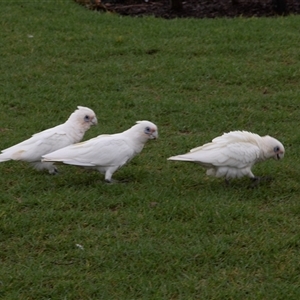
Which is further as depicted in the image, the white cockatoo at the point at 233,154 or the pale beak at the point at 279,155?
the pale beak at the point at 279,155

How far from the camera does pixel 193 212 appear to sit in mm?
5211

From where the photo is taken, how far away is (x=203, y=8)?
10.9 m

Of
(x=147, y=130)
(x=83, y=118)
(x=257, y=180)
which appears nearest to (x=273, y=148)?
(x=257, y=180)

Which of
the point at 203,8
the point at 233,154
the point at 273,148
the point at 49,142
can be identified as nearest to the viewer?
the point at 233,154

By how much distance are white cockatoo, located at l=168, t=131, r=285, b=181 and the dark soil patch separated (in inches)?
202

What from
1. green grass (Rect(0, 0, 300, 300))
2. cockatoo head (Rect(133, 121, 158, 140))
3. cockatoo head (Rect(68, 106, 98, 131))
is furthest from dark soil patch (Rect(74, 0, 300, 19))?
cockatoo head (Rect(133, 121, 158, 140))

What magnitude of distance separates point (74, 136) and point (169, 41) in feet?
12.1

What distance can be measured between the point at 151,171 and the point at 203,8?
539 centimetres

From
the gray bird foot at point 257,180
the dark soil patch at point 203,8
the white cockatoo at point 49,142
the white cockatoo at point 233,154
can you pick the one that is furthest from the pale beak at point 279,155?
the dark soil patch at point 203,8

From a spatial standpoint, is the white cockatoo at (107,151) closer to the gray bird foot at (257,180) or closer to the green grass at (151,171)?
the green grass at (151,171)

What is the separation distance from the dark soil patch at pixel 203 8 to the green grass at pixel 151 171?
481 mm

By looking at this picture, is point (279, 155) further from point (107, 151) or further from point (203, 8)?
point (203, 8)

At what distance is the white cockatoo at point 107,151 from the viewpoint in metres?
5.60

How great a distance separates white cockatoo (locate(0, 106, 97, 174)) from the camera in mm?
5812
